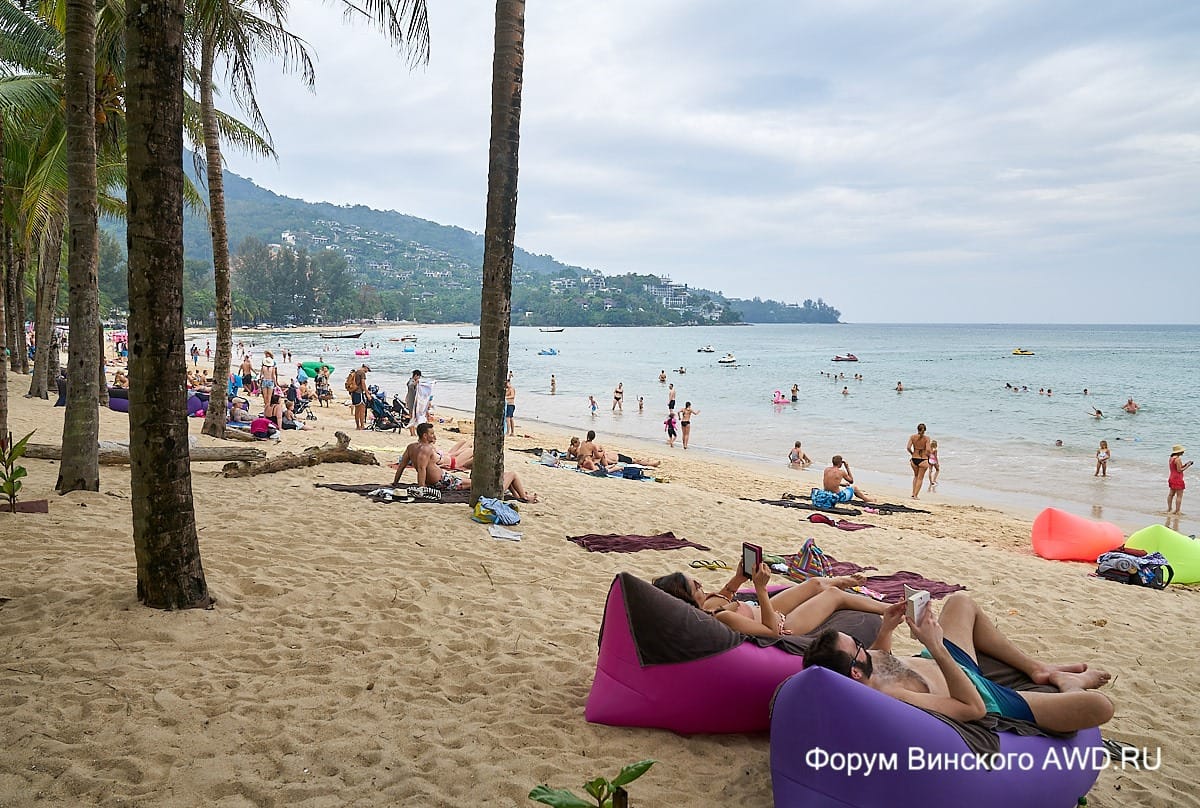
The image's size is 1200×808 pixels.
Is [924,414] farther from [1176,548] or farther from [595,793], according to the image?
[595,793]

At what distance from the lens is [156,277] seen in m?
3.67

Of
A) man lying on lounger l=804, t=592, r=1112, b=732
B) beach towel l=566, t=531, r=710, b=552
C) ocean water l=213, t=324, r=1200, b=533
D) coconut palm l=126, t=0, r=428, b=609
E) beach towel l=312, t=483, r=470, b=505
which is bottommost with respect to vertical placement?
ocean water l=213, t=324, r=1200, b=533

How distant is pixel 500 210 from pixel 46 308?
44.8ft

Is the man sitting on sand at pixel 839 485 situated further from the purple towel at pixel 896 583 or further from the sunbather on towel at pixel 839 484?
the purple towel at pixel 896 583

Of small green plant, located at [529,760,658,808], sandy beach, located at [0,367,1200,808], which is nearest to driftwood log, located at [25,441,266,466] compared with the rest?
sandy beach, located at [0,367,1200,808]

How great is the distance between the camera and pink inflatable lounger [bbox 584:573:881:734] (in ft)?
10.5

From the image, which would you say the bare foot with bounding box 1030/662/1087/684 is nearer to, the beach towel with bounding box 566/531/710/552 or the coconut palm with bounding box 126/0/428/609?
the beach towel with bounding box 566/531/710/552

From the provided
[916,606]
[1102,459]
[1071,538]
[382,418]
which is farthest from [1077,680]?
[1102,459]

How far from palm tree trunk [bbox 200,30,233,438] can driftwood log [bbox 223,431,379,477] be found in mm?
2033

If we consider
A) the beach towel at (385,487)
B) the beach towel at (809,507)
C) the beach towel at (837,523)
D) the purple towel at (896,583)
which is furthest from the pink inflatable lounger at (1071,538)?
the beach towel at (385,487)

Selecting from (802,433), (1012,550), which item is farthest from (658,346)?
(1012,550)

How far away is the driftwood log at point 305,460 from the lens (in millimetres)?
8023

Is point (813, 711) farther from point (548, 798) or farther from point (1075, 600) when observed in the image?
point (1075, 600)

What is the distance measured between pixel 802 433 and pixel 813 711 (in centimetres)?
2121
